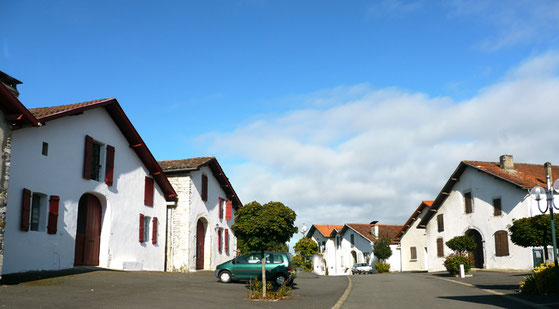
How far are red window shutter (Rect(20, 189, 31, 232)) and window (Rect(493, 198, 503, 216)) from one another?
2903cm

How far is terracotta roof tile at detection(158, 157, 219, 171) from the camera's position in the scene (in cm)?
2805

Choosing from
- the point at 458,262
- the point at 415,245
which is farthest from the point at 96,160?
the point at 415,245

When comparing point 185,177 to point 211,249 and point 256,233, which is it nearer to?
point 211,249

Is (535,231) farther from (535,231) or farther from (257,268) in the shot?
(257,268)

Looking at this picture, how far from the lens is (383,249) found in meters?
49.9

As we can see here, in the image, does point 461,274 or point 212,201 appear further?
point 212,201

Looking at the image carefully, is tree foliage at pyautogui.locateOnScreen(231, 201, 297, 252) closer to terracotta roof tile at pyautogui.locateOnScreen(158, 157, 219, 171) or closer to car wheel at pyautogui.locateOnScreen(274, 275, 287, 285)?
car wheel at pyautogui.locateOnScreen(274, 275, 287, 285)

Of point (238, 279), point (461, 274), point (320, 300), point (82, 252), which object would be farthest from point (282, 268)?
point (461, 274)

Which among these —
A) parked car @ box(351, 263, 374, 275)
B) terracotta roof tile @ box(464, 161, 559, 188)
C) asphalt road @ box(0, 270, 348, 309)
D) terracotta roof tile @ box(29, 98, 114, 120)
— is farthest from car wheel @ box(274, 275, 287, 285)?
parked car @ box(351, 263, 374, 275)

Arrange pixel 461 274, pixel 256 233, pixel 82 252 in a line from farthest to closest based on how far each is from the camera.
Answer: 1. pixel 461 274
2. pixel 82 252
3. pixel 256 233

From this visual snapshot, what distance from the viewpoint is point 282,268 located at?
18859mm

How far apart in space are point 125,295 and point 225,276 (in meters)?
6.80

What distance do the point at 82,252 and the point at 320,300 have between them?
1103 centimetres

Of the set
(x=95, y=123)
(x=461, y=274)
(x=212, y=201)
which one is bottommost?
(x=461, y=274)
